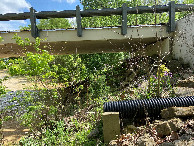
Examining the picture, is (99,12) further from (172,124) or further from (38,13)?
(172,124)

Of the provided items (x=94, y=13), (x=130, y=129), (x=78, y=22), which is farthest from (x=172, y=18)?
(x=130, y=129)

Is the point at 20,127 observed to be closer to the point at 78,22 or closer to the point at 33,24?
the point at 33,24

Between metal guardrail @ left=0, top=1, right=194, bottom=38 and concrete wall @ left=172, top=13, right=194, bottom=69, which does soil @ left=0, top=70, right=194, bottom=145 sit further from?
metal guardrail @ left=0, top=1, right=194, bottom=38

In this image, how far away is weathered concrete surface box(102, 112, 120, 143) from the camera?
3.81m

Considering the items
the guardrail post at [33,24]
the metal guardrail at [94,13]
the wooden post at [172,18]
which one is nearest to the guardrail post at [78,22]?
the metal guardrail at [94,13]

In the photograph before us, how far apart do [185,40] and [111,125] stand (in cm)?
664

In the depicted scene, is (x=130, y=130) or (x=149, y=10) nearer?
(x=130, y=130)

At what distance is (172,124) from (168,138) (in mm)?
298

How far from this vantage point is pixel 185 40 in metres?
8.48

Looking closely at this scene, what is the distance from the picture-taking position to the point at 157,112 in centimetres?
416

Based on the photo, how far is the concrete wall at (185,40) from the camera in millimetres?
8086

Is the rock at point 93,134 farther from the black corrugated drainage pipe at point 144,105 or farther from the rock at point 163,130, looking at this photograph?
the rock at point 163,130

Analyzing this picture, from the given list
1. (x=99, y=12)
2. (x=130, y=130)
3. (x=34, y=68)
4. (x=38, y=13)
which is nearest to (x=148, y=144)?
(x=130, y=130)

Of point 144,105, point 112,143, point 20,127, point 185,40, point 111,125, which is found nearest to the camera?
point 112,143
